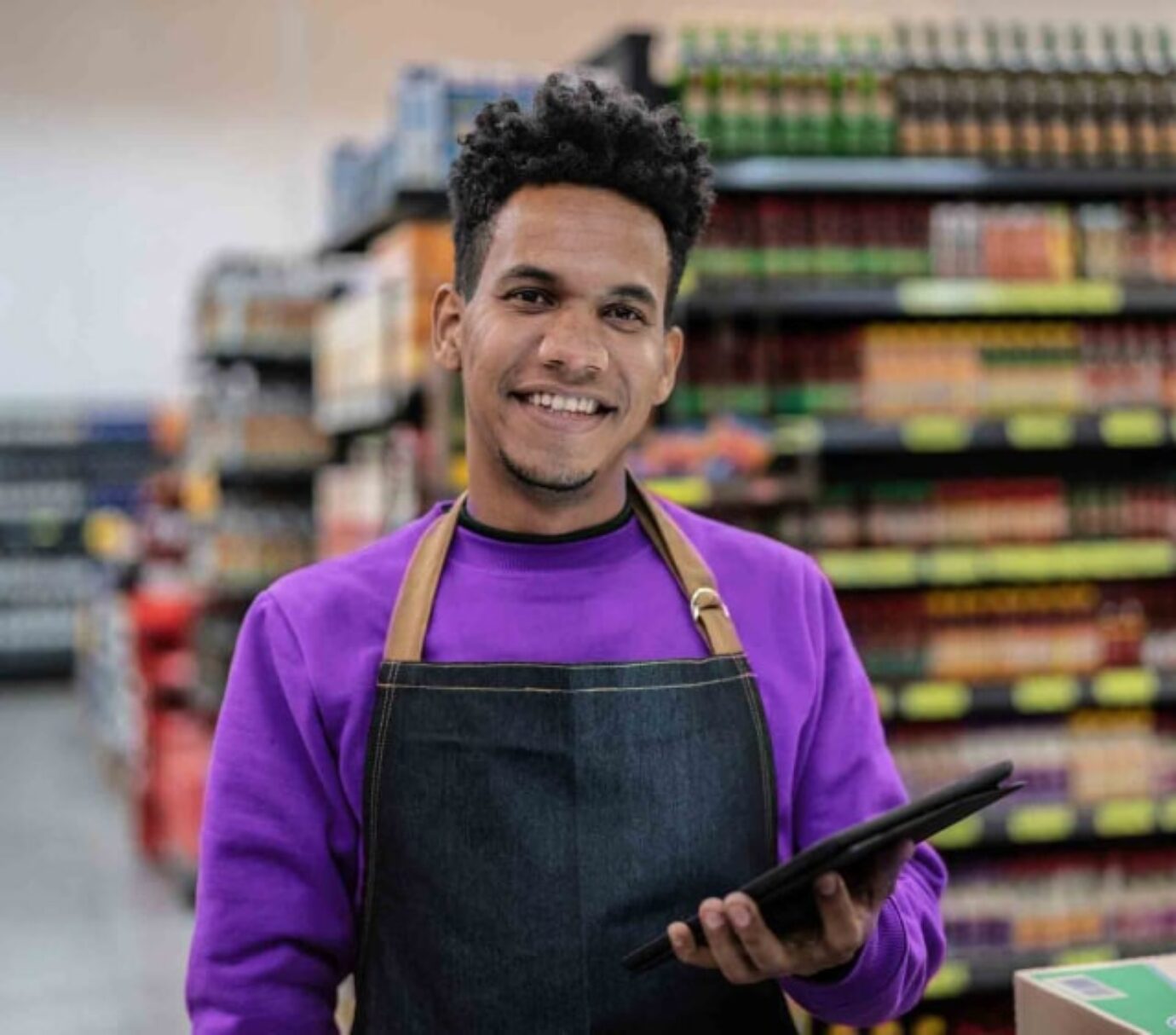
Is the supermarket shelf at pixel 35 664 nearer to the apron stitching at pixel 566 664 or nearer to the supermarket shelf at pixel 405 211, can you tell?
the supermarket shelf at pixel 405 211

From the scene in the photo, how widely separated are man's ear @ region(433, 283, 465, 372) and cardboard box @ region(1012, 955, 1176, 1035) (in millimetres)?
852

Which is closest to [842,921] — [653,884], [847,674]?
[653,884]

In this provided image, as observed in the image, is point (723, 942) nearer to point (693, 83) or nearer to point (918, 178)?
point (693, 83)

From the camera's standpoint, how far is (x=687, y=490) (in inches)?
153

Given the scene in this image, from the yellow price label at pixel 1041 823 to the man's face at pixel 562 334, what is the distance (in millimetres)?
3325

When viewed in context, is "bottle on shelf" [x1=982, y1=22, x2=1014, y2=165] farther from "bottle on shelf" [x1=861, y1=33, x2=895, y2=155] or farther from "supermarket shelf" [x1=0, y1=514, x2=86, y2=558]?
"supermarket shelf" [x1=0, y1=514, x2=86, y2=558]

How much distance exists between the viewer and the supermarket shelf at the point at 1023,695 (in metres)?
4.54

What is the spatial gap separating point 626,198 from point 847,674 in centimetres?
51

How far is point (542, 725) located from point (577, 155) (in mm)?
525

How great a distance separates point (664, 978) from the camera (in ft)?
4.97

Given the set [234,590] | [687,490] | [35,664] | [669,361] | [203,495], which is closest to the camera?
[669,361]

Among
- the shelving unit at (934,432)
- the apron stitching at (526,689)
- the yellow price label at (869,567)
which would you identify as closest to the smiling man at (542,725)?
the apron stitching at (526,689)

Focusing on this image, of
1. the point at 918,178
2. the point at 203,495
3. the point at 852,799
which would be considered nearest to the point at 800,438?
the point at 918,178

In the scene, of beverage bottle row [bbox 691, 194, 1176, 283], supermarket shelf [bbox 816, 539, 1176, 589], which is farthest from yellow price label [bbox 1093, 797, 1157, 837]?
beverage bottle row [bbox 691, 194, 1176, 283]
